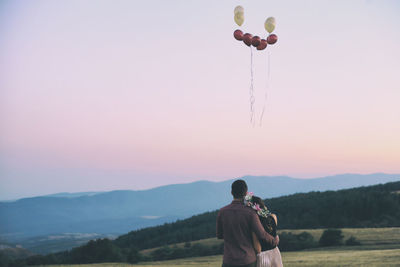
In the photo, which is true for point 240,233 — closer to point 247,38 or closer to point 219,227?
point 219,227

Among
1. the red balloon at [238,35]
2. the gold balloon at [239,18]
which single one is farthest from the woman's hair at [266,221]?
the gold balloon at [239,18]

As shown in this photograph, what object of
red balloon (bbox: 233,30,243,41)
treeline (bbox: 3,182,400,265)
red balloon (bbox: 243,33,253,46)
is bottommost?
treeline (bbox: 3,182,400,265)

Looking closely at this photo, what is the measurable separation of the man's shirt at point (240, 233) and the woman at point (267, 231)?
9cm

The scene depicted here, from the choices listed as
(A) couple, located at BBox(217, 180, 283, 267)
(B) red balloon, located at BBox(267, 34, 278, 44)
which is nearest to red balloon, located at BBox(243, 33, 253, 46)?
(B) red balloon, located at BBox(267, 34, 278, 44)

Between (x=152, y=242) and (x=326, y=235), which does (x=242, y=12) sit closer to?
(x=326, y=235)

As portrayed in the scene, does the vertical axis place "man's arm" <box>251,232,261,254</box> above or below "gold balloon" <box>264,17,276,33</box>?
below

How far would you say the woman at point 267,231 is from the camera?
7.76 meters

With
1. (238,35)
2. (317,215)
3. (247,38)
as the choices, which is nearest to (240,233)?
(247,38)

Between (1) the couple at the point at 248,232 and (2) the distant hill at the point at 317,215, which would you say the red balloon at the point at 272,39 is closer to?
(1) the couple at the point at 248,232

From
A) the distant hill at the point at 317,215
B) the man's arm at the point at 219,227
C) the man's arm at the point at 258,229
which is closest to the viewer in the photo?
the man's arm at the point at 258,229

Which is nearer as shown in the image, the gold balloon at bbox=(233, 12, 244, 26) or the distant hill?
the gold balloon at bbox=(233, 12, 244, 26)

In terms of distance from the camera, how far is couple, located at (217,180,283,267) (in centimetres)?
766

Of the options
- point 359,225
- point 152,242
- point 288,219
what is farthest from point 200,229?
point 359,225

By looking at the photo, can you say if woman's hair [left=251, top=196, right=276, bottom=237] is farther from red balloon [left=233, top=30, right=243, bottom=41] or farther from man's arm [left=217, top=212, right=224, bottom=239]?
red balloon [left=233, top=30, right=243, bottom=41]
